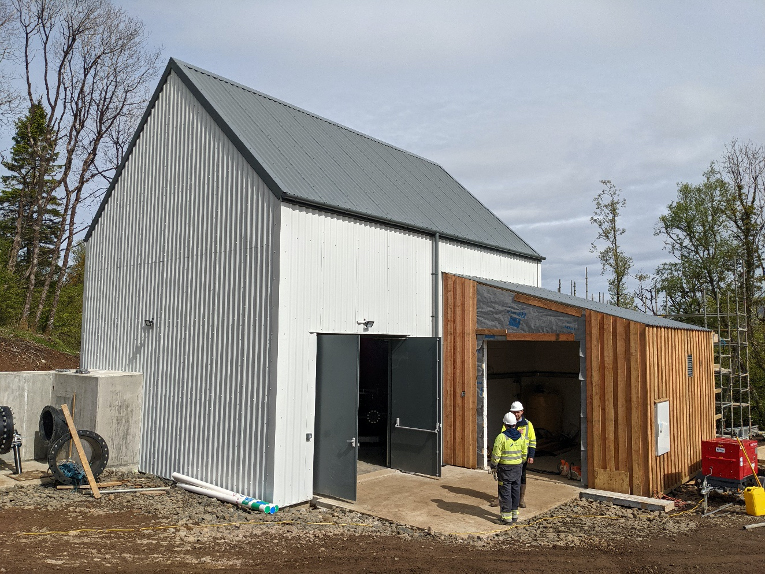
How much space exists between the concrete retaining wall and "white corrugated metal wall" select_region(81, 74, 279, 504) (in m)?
0.29

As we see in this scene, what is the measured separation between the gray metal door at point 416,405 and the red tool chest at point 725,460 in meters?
4.84

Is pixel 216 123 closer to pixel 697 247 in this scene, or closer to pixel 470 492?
pixel 470 492

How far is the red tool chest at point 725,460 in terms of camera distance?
33.4ft

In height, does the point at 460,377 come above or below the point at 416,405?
above

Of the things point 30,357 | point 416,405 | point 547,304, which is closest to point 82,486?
point 416,405

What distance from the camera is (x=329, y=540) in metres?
8.11

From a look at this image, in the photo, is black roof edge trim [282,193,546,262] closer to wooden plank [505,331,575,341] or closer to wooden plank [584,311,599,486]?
wooden plank [505,331,575,341]

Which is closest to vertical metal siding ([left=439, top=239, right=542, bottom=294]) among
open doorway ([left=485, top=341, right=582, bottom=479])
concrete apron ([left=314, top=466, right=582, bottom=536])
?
open doorway ([left=485, top=341, right=582, bottom=479])

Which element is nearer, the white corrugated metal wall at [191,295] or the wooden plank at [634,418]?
the white corrugated metal wall at [191,295]

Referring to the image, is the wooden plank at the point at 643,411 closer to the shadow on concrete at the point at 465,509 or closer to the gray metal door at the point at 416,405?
A: the shadow on concrete at the point at 465,509

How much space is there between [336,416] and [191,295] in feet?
12.9

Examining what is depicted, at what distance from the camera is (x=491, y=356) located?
51.1ft

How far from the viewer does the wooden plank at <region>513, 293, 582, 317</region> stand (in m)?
11.3

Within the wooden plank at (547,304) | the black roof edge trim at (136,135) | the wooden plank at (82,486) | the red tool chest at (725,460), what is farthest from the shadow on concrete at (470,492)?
the black roof edge trim at (136,135)
